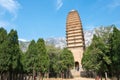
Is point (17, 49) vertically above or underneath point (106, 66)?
above

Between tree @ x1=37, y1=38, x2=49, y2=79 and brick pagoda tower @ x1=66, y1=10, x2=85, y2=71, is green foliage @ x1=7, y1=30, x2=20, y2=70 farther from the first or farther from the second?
brick pagoda tower @ x1=66, y1=10, x2=85, y2=71

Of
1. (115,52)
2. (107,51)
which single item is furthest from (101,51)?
(115,52)

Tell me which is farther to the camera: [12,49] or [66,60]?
[66,60]

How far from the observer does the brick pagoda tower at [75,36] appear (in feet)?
233

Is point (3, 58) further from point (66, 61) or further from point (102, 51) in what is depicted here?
point (66, 61)

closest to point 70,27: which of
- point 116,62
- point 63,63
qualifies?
point 63,63

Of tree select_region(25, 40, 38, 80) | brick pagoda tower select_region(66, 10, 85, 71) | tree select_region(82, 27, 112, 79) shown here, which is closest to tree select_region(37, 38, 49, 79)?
tree select_region(25, 40, 38, 80)

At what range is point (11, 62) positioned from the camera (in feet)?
121

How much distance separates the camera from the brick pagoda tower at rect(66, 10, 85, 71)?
70938mm

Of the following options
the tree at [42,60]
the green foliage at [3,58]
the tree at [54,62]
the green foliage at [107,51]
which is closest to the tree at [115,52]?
the green foliage at [107,51]

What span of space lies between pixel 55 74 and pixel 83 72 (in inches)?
363

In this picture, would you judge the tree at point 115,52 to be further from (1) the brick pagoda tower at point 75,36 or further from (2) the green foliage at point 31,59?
(1) the brick pagoda tower at point 75,36

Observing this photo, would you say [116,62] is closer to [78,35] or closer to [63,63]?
[63,63]

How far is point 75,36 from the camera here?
74.1 meters
